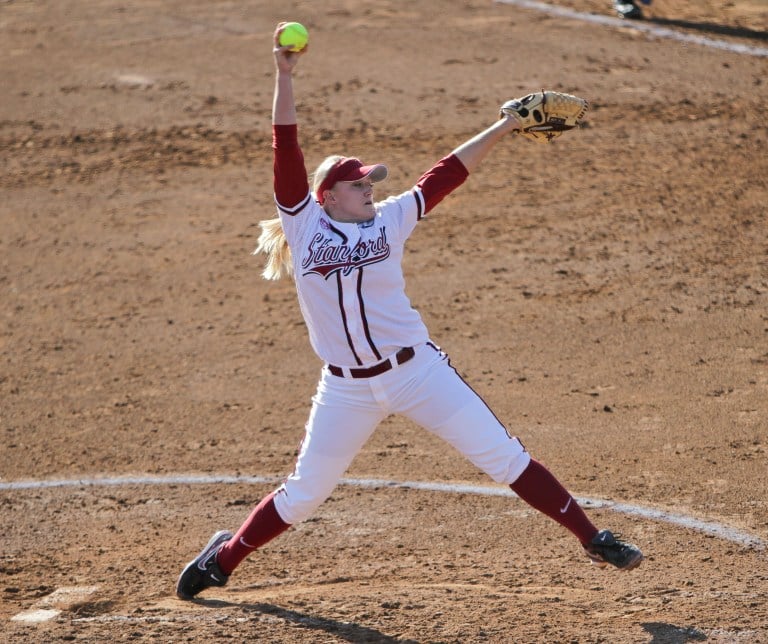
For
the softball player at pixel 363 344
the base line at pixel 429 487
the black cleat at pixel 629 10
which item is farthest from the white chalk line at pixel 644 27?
the softball player at pixel 363 344

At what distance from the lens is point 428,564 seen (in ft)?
17.7

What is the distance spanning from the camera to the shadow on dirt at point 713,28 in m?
13.1

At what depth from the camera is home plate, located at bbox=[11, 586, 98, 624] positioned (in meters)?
4.98

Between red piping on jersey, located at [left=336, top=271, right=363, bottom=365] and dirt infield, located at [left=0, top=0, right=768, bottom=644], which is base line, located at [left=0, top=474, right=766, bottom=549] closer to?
dirt infield, located at [left=0, top=0, right=768, bottom=644]

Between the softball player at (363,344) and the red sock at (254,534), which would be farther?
the red sock at (254,534)

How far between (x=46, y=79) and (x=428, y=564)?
9.82 meters

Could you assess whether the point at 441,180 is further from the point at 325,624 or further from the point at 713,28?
the point at 713,28

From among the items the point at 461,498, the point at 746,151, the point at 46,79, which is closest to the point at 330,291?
the point at 461,498

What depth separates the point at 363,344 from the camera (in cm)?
461

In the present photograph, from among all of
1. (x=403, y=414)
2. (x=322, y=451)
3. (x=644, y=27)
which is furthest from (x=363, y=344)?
(x=644, y=27)

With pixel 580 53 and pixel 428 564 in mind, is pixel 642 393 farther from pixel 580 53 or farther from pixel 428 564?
pixel 580 53

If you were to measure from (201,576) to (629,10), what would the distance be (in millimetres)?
10542

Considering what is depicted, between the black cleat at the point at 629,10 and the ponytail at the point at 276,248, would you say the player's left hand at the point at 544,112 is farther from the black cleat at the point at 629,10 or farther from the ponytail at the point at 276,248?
the black cleat at the point at 629,10

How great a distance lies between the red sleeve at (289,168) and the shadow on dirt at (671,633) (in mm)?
2171
